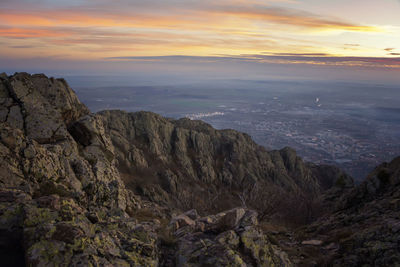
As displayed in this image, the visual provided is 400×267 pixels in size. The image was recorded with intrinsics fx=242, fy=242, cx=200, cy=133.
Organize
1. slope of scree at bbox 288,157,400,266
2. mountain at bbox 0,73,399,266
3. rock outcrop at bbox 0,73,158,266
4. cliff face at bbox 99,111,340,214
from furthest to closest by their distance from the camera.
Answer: cliff face at bbox 99,111,340,214 → slope of scree at bbox 288,157,400,266 → mountain at bbox 0,73,399,266 → rock outcrop at bbox 0,73,158,266

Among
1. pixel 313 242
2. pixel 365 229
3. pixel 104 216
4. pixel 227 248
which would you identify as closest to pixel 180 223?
pixel 104 216

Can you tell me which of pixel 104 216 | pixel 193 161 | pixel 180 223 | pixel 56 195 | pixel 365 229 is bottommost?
pixel 193 161

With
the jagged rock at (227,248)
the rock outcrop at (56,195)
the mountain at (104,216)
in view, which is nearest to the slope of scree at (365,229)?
the mountain at (104,216)

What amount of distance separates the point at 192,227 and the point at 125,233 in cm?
387

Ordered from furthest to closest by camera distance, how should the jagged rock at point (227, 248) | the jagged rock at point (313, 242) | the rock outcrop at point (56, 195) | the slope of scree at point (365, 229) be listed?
the jagged rock at point (313, 242) < the slope of scree at point (365, 229) < the jagged rock at point (227, 248) < the rock outcrop at point (56, 195)

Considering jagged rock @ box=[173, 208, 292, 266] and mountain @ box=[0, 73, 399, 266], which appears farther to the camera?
jagged rock @ box=[173, 208, 292, 266]

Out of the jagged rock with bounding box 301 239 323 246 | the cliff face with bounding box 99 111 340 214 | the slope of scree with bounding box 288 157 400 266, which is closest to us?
the slope of scree with bounding box 288 157 400 266

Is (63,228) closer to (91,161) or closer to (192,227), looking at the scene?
(192,227)

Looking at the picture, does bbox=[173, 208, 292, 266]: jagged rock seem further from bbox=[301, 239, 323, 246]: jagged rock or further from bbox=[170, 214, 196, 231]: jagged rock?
bbox=[301, 239, 323, 246]: jagged rock

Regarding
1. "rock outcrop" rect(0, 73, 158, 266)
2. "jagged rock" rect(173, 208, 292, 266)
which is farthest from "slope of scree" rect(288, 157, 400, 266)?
"rock outcrop" rect(0, 73, 158, 266)

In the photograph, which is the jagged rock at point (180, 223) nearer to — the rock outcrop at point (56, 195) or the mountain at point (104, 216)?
the mountain at point (104, 216)

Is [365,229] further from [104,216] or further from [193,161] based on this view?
[193,161]

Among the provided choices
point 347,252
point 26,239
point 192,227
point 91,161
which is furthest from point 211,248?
point 91,161

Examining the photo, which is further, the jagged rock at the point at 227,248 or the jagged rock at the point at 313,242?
the jagged rock at the point at 313,242
